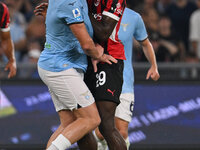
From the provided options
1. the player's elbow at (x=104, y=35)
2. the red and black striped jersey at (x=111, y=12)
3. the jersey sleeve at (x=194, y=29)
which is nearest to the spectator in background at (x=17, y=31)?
the jersey sleeve at (x=194, y=29)

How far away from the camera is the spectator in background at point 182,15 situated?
36.6 feet

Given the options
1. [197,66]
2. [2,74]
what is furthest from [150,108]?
[2,74]

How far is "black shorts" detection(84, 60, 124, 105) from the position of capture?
18.4 ft

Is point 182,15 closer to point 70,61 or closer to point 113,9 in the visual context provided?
point 113,9

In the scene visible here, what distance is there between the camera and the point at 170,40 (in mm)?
10531

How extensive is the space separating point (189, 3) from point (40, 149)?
4894mm

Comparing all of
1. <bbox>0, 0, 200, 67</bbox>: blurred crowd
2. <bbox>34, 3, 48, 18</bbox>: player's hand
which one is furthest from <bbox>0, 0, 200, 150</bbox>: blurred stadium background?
<bbox>34, 3, 48, 18</bbox>: player's hand

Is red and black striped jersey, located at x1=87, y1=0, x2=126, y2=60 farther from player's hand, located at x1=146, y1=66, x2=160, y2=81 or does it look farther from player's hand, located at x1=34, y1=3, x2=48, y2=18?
player's hand, located at x1=146, y1=66, x2=160, y2=81

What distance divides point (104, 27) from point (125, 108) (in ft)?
5.40

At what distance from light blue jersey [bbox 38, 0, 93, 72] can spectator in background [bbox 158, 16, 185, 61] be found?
4.83 m

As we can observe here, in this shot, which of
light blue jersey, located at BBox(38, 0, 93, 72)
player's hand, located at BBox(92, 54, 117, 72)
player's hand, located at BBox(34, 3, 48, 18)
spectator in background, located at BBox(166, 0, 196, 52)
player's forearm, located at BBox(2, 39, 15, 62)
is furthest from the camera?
spectator in background, located at BBox(166, 0, 196, 52)

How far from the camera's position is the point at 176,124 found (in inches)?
340

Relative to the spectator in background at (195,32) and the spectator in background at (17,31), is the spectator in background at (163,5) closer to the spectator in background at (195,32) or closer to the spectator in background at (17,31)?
the spectator in background at (195,32)

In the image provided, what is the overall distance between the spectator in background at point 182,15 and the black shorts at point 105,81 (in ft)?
18.3
